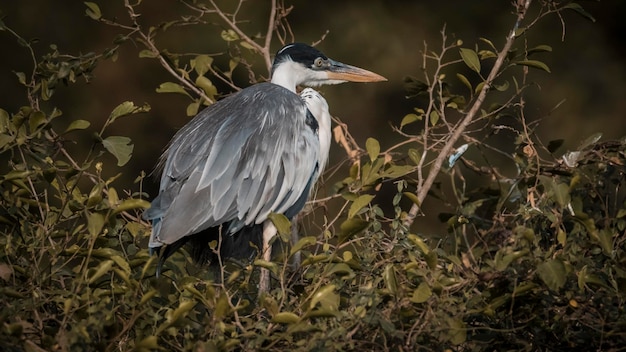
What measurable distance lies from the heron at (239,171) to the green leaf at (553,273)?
3.64ft

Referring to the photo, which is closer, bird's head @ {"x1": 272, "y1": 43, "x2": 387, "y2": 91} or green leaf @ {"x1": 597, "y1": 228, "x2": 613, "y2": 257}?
green leaf @ {"x1": 597, "y1": 228, "x2": 613, "y2": 257}

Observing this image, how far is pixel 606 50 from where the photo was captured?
8633mm

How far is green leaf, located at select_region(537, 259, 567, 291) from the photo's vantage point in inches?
98.5

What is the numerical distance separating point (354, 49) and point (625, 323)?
5.47 meters

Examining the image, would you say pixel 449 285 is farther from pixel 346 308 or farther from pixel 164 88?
pixel 164 88

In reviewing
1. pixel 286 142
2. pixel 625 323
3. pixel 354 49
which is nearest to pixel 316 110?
pixel 286 142

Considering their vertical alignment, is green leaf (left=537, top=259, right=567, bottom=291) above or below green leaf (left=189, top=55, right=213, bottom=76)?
below

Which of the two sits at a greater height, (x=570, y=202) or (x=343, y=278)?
(x=570, y=202)

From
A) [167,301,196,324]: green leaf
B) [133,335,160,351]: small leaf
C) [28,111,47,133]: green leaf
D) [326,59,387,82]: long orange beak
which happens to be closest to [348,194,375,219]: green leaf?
[167,301,196,324]: green leaf

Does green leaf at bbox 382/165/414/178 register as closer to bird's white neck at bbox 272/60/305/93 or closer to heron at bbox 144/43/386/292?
heron at bbox 144/43/386/292

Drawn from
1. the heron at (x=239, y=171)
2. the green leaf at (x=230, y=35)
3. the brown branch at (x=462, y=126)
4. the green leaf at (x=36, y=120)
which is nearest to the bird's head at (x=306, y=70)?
the heron at (x=239, y=171)

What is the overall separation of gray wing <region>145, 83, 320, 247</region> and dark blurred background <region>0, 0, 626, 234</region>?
142 inches

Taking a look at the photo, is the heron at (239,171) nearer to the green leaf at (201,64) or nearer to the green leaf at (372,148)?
the green leaf at (201,64)

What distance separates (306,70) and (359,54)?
3.38 meters
